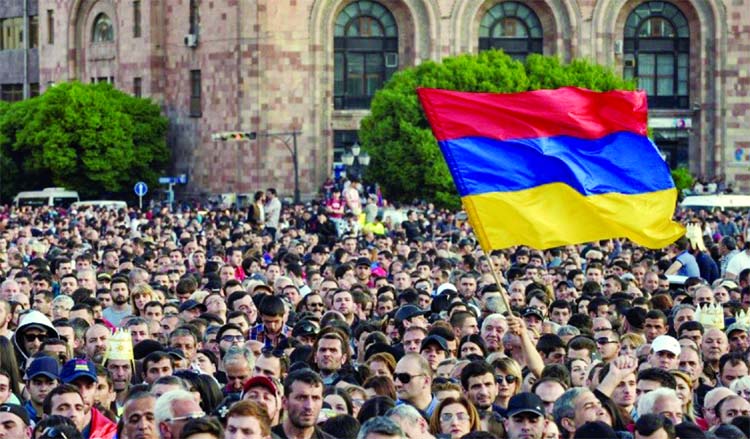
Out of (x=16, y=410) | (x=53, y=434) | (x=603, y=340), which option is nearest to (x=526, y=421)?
(x=53, y=434)

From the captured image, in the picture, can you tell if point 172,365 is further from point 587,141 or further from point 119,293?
point 119,293

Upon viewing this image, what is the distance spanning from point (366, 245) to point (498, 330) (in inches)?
822

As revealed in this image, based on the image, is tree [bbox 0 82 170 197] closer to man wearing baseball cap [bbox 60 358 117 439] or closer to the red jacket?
man wearing baseball cap [bbox 60 358 117 439]

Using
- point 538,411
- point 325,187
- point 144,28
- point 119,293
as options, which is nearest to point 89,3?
point 144,28

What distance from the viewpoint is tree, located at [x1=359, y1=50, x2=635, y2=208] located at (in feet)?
237

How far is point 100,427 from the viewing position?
55.2ft

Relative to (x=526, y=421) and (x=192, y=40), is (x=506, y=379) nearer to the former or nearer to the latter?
(x=526, y=421)

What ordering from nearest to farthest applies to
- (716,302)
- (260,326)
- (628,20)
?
(260,326)
(716,302)
(628,20)

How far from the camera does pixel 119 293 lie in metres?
26.9

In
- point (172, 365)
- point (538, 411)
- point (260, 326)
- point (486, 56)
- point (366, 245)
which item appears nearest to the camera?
point (538, 411)

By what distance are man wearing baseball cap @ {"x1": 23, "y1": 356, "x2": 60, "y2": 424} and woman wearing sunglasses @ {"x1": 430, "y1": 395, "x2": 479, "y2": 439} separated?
118 inches

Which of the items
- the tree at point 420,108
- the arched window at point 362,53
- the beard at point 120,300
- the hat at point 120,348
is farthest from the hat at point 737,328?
the arched window at point 362,53

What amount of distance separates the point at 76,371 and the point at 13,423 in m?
2.23

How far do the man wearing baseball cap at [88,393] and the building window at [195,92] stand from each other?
213 ft
